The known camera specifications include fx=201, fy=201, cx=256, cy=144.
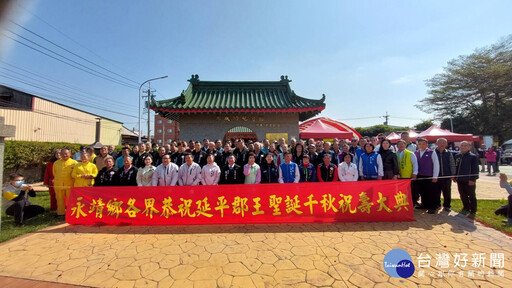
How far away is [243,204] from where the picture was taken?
4.42m

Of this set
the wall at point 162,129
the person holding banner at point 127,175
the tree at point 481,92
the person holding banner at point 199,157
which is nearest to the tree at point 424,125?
the tree at point 481,92

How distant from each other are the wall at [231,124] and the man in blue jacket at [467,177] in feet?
17.5

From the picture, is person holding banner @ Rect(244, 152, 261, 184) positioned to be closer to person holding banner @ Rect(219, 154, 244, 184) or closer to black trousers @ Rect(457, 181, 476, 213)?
person holding banner @ Rect(219, 154, 244, 184)

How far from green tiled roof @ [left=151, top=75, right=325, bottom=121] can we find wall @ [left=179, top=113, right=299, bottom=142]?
486mm

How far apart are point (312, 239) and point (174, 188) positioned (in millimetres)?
3057

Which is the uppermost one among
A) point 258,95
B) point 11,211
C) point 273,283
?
point 258,95

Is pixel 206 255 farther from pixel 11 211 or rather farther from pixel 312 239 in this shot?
pixel 11 211

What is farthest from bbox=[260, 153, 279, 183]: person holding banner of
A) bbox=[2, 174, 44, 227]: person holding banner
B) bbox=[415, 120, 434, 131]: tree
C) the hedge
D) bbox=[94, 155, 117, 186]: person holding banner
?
bbox=[415, 120, 434, 131]: tree

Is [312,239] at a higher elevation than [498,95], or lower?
lower

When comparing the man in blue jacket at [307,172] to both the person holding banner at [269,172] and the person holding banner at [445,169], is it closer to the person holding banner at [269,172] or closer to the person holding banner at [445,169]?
the person holding banner at [269,172]

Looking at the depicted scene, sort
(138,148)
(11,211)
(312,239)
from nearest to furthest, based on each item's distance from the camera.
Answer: (312,239) → (11,211) → (138,148)

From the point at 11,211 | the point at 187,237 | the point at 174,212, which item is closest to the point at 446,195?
the point at 187,237

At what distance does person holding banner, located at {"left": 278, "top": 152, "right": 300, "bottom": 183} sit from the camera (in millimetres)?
4950

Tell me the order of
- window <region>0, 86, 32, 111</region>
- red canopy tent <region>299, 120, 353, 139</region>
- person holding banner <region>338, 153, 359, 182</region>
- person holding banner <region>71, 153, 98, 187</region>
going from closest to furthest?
person holding banner <region>338, 153, 359, 182</region>, person holding banner <region>71, 153, 98, 187</region>, red canopy tent <region>299, 120, 353, 139</region>, window <region>0, 86, 32, 111</region>
